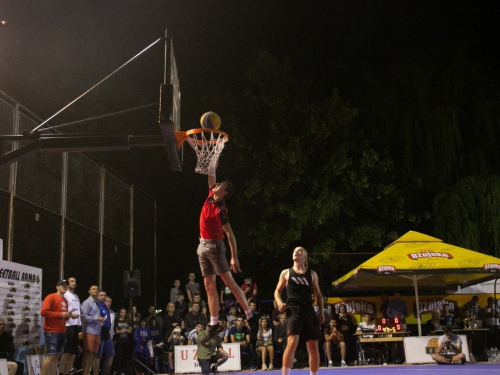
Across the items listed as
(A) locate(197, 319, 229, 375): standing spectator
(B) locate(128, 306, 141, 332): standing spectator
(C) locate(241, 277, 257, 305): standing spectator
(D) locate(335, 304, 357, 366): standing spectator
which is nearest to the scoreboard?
(D) locate(335, 304, 357, 366): standing spectator

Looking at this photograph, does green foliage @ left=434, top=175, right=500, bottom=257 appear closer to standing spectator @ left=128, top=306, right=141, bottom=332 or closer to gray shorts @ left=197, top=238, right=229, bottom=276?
standing spectator @ left=128, top=306, right=141, bottom=332

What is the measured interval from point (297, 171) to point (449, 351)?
9615mm

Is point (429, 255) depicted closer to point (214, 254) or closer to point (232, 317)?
point (232, 317)

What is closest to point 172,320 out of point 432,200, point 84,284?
point 84,284

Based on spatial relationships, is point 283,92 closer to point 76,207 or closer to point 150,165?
point 150,165

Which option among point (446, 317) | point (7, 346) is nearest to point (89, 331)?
point (7, 346)

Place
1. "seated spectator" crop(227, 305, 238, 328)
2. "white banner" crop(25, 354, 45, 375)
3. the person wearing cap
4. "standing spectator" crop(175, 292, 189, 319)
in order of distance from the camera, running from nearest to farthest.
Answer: "white banner" crop(25, 354, 45, 375) → the person wearing cap → "seated spectator" crop(227, 305, 238, 328) → "standing spectator" crop(175, 292, 189, 319)

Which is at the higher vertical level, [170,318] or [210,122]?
[210,122]

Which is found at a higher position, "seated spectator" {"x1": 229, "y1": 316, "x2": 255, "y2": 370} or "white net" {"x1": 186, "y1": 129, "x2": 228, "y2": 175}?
"white net" {"x1": 186, "y1": 129, "x2": 228, "y2": 175}

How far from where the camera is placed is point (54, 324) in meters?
12.3

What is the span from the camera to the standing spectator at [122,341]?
16.6 m

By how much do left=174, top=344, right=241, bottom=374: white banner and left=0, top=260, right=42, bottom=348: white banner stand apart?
14.3 ft

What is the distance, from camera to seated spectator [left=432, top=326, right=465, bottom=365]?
16344 mm

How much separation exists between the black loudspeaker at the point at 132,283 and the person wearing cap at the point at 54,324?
12.5 ft
